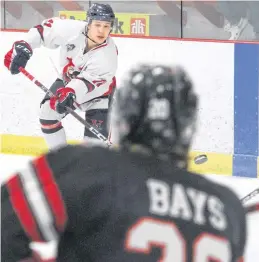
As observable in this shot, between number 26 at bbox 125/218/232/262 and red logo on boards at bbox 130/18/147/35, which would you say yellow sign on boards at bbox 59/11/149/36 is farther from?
number 26 at bbox 125/218/232/262

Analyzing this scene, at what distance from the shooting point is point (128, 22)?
3.06 meters

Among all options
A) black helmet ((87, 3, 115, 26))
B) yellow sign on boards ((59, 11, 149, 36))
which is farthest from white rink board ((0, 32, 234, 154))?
black helmet ((87, 3, 115, 26))

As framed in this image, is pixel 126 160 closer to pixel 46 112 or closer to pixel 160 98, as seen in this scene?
pixel 160 98

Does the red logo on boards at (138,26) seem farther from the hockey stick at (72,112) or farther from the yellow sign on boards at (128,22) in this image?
the hockey stick at (72,112)

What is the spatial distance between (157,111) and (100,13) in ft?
7.42

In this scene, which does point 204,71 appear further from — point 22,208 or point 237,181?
point 22,208

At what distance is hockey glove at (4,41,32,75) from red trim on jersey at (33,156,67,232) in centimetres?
243

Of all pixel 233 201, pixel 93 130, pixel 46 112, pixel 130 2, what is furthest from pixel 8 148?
pixel 233 201

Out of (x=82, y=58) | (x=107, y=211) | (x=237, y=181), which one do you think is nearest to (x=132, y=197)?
(x=107, y=211)

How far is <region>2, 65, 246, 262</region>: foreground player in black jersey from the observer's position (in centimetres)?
65

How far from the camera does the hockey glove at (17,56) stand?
10.0 ft

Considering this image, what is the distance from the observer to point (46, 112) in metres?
3.13

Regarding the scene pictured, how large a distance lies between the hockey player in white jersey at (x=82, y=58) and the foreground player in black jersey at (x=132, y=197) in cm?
215

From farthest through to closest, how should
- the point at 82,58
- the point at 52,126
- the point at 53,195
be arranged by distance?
Answer: the point at 52,126
the point at 82,58
the point at 53,195
